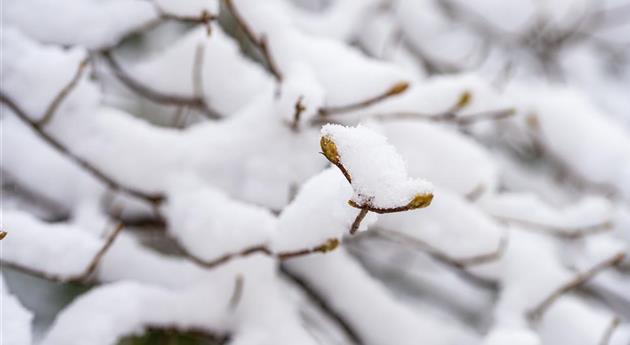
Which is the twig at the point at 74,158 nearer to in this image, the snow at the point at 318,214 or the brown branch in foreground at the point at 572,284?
the snow at the point at 318,214

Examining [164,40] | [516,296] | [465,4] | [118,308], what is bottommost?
[164,40]

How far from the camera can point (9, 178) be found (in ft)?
3.17

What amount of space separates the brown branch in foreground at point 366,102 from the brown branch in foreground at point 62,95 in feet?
1.13

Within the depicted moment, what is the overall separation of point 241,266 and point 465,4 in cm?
133

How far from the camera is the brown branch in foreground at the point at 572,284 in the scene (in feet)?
3.06

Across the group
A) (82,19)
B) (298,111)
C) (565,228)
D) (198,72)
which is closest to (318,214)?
(298,111)

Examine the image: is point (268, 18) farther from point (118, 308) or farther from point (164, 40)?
point (164, 40)

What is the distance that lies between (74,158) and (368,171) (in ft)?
1.77

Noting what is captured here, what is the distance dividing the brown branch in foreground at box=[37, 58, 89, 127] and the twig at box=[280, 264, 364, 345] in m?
0.44

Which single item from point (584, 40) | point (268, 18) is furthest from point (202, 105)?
point (584, 40)

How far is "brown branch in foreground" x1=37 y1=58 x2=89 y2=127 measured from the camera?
0.82m

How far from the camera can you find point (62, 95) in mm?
820

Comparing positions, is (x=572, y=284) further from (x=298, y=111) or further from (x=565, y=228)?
(x=298, y=111)

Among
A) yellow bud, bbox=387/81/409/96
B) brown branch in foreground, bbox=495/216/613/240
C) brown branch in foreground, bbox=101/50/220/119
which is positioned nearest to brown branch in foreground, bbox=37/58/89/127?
brown branch in foreground, bbox=101/50/220/119
